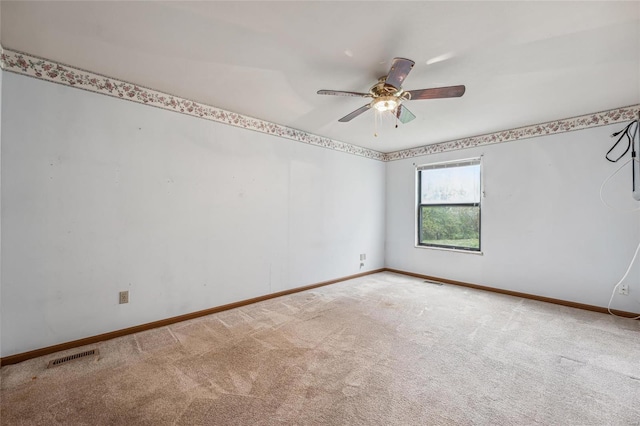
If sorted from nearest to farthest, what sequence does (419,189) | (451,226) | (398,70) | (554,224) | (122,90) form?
(398,70) < (122,90) < (554,224) < (451,226) < (419,189)

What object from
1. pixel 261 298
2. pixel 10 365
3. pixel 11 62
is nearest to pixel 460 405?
pixel 261 298

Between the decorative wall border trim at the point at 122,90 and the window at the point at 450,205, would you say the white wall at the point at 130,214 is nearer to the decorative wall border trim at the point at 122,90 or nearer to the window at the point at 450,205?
the decorative wall border trim at the point at 122,90

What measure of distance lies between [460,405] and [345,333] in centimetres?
120

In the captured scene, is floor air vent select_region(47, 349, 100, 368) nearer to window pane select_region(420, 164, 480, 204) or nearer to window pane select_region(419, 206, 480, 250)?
window pane select_region(419, 206, 480, 250)

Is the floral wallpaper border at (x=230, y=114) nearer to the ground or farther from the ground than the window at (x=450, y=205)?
farther from the ground

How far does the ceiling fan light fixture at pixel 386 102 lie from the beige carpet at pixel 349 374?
7.02 ft

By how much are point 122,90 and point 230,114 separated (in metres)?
1.09

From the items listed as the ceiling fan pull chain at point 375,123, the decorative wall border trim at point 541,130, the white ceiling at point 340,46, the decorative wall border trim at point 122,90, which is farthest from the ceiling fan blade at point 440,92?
the decorative wall border trim at point 541,130

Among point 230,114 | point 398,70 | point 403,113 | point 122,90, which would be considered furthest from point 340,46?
point 122,90

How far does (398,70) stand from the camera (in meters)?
1.98

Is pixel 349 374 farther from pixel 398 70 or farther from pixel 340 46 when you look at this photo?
pixel 340 46

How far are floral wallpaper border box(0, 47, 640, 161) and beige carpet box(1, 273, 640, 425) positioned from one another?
2.31 meters

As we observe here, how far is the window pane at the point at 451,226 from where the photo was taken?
450 cm

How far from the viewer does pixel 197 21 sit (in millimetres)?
1847
